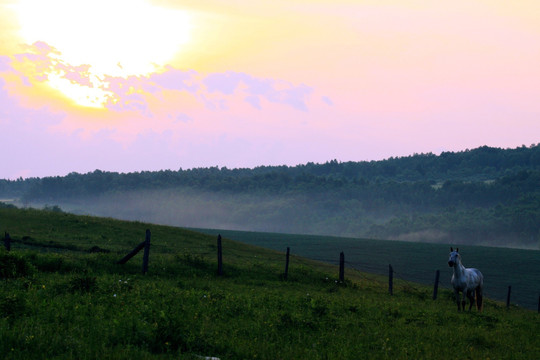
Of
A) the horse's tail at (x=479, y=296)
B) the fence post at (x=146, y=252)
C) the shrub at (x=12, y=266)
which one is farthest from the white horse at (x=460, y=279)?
the shrub at (x=12, y=266)

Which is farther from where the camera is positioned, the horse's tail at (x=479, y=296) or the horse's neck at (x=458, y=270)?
the horse's tail at (x=479, y=296)

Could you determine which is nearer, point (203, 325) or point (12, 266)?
point (203, 325)

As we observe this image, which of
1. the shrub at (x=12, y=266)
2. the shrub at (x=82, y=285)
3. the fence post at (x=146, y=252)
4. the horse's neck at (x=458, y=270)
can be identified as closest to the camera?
the shrub at (x=82, y=285)

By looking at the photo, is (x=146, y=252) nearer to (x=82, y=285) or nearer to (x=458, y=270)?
(x=82, y=285)

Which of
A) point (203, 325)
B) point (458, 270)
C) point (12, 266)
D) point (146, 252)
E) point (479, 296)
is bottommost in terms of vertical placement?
point (479, 296)

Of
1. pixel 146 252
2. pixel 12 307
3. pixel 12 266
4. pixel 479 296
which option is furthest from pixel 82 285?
pixel 479 296

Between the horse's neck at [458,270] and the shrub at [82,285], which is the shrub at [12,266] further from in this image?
the horse's neck at [458,270]

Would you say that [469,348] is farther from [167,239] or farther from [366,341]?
[167,239]

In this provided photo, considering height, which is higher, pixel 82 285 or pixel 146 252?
pixel 146 252

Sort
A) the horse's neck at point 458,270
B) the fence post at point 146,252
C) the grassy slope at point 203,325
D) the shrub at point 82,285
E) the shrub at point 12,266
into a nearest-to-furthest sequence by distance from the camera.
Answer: the grassy slope at point 203,325, the shrub at point 82,285, the shrub at point 12,266, the horse's neck at point 458,270, the fence post at point 146,252

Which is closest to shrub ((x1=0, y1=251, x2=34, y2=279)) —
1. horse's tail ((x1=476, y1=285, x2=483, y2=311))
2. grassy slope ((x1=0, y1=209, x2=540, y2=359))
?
grassy slope ((x1=0, y1=209, x2=540, y2=359))

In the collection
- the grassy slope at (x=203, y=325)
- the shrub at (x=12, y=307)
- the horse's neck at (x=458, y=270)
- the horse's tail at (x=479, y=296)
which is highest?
the horse's neck at (x=458, y=270)

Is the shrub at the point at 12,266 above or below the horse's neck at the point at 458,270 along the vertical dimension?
below

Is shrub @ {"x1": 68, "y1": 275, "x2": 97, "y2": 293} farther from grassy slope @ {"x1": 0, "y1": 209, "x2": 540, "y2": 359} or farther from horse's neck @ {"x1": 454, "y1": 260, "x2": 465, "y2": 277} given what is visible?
horse's neck @ {"x1": 454, "y1": 260, "x2": 465, "y2": 277}
